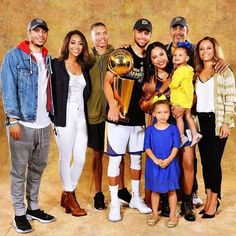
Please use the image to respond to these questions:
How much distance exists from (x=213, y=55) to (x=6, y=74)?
1.56 metres

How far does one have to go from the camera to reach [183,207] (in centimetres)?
409

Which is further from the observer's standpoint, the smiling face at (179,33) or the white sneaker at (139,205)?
the smiling face at (179,33)

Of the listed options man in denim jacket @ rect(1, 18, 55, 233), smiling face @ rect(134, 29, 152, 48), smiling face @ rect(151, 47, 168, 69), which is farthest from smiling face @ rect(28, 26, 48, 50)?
smiling face @ rect(151, 47, 168, 69)

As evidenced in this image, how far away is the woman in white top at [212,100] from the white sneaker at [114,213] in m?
0.79

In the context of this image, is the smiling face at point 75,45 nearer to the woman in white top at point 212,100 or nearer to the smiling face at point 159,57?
the smiling face at point 159,57

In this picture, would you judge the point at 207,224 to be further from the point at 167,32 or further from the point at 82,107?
the point at 167,32

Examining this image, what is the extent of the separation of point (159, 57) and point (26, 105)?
106cm

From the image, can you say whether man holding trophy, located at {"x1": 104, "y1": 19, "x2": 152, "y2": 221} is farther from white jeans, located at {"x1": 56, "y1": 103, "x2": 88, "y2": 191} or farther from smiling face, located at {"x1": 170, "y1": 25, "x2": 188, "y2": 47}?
smiling face, located at {"x1": 170, "y1": 25, "x2": 188, "y2": 47}

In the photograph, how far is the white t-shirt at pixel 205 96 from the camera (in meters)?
3.90

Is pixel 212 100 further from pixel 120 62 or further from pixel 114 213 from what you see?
pixel 114 213

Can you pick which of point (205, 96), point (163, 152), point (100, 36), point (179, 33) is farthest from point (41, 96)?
point (179, 33)

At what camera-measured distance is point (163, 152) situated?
12.7 feet

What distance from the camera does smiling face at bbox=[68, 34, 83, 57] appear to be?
388cm

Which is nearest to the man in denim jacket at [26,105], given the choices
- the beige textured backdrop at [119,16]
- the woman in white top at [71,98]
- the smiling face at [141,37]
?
the woman in white top at [71,98]
